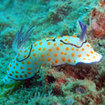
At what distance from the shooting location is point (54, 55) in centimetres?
259

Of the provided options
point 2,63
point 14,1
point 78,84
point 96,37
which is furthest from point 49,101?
point 14,1

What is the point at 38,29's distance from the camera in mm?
5738

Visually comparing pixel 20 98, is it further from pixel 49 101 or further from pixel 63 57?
pixel 63 57

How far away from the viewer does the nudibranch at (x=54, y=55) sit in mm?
2467

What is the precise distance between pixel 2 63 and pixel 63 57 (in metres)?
3.00

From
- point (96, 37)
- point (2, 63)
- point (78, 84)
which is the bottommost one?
point (2, 63)

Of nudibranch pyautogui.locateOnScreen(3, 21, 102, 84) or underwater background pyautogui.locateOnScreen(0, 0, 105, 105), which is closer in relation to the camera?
underwater background pyautogui.locateOnScreen(0, 0, 105, 105)

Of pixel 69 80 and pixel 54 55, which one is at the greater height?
pixel 54 55

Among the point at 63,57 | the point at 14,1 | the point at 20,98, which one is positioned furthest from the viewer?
the point at 14,1

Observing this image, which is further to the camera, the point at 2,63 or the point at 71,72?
the point at 2,63

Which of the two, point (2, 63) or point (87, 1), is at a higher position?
point (87, 1)

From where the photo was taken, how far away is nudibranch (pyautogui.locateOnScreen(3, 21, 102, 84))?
2.47 meters

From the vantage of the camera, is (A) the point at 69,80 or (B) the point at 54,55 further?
(B) the point at 54,55

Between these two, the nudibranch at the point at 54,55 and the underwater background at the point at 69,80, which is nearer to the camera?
the underwater background at the point at 69,80
